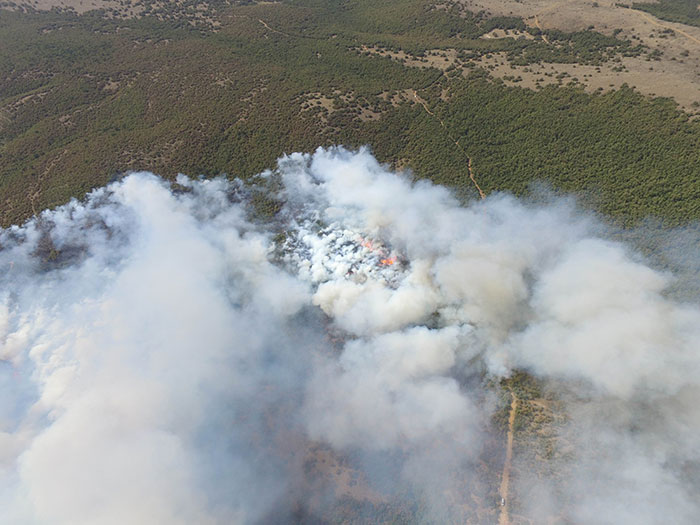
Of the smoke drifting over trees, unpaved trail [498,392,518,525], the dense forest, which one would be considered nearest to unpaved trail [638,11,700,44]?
the dense forest

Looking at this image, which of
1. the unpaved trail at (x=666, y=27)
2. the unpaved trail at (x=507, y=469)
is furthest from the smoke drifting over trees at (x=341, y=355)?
the unpaved trail at (x=666, y=27)

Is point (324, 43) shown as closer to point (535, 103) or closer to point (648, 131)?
point (535, 103)

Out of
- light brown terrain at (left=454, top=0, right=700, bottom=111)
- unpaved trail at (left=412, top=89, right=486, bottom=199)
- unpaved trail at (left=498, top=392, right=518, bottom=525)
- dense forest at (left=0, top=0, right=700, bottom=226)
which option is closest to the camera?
unpaved trail at (left=498, top=392, right=518, bottom=525)

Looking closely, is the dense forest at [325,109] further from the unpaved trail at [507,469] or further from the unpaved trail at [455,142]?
the unpaved trail at [507,469]

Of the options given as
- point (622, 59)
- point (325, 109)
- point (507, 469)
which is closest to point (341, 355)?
point (507, 469)

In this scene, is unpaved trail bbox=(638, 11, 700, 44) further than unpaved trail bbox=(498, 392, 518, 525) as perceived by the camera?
Yes

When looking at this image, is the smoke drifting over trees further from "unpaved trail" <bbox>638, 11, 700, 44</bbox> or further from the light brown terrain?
"unpaved trail" <bbox>638, 11, 700, 44</bbox>

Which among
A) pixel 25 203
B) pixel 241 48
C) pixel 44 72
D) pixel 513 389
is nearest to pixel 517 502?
pixel 513 389
